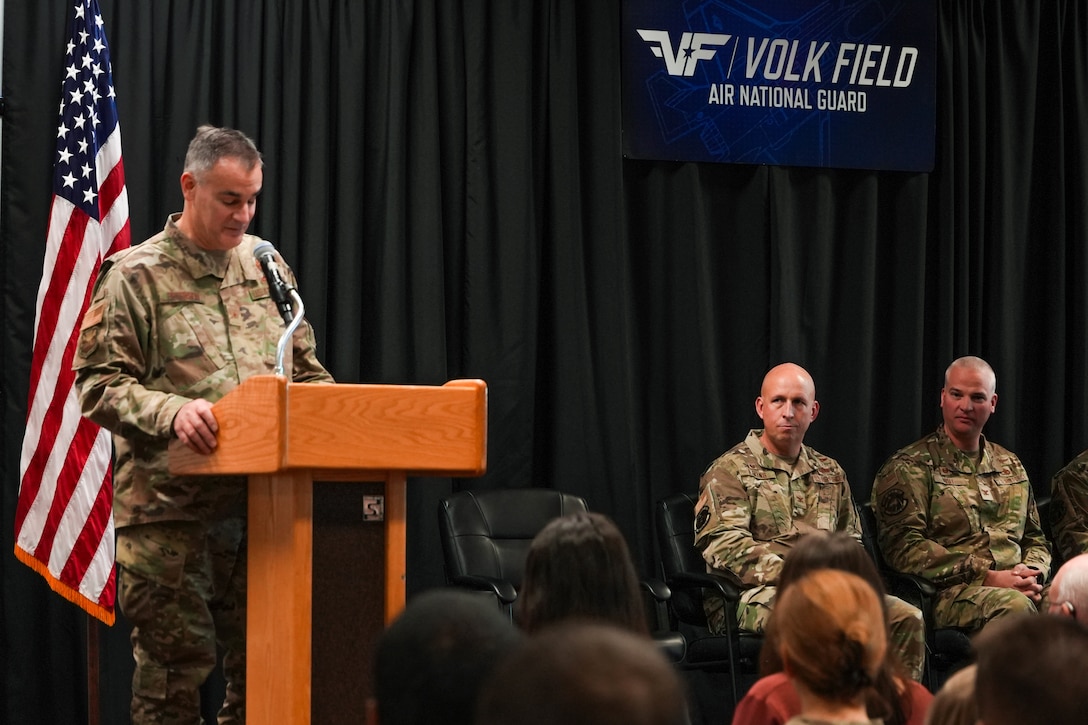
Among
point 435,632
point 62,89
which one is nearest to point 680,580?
point 62,89

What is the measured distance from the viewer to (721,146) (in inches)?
225

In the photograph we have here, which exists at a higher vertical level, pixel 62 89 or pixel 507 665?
pixel 62 89

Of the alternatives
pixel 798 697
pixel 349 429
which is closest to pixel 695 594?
pixel 349 429

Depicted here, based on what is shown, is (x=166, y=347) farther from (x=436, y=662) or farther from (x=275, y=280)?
(x=436, y=662)

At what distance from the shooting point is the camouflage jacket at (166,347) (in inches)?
121

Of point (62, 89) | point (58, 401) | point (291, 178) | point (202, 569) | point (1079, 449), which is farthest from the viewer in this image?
point (1079, 449)

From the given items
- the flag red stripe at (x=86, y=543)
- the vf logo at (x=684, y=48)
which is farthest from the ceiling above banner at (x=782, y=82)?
the flag red stripe at (x=86, y=543)

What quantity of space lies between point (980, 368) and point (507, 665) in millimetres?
4754

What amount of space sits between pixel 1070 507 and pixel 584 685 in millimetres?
5040

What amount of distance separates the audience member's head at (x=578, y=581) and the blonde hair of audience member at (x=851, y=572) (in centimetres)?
26

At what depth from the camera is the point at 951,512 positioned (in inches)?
211

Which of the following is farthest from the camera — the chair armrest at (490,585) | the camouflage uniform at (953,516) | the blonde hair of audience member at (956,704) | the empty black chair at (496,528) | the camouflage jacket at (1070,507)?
the camouflage jacket at (1070,507)

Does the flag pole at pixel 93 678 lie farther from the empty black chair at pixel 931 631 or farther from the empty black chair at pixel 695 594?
the empty black chair at pixel 931 631

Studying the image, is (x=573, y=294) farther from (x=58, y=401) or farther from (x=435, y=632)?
(x=435, y=632)
